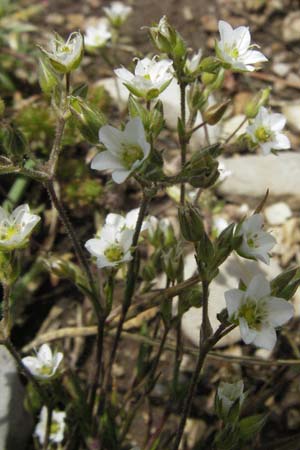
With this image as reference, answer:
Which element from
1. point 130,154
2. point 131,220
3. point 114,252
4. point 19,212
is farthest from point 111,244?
point 130,154

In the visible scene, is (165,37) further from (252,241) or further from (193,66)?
(252,241)

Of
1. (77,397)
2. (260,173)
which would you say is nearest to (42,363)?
(77,397)

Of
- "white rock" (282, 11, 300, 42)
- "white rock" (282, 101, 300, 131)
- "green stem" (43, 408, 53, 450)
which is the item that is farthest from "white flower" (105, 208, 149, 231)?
"white rock" (282, 11, 300, 42)

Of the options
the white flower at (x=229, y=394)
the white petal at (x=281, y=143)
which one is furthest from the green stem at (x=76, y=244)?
the white petal at (x=281, y=143)

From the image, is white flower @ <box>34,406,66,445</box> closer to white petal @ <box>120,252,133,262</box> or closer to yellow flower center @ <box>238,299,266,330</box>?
white petal @ <box>120,252,133,262</box>

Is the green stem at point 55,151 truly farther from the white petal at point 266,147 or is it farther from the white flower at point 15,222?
the white petal at point 266,147

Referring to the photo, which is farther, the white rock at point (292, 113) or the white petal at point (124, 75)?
the white rock at point (292, 113)

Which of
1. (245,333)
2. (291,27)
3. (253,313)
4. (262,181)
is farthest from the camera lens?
(291,27)

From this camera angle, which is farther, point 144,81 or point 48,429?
point 48,429
